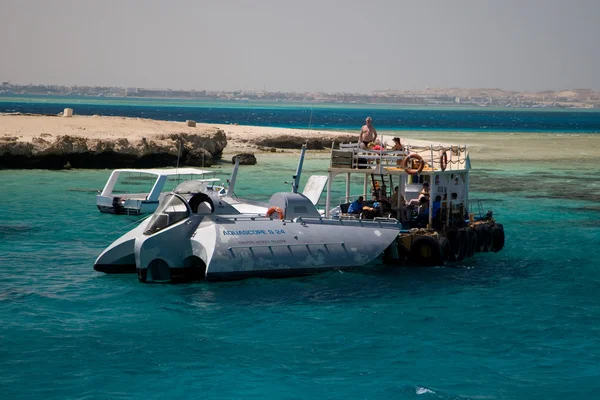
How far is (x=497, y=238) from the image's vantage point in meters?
29.1

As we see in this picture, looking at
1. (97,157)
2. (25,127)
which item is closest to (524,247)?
(97,157)

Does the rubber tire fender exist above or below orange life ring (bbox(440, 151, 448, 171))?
below

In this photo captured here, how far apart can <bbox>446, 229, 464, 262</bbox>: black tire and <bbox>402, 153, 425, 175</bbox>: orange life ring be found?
6.66 ft

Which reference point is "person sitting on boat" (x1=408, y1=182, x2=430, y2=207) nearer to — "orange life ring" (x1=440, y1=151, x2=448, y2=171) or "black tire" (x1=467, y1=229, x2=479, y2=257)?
"orange life ring" (x1=440, y1=151, x2=448, y2=171)

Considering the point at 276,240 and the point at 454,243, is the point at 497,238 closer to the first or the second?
the point at 454,243

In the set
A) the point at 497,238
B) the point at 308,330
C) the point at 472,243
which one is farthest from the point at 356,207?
the point at 308,330

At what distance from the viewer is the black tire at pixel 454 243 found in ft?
88.3

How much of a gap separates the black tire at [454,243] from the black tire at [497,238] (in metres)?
2.18

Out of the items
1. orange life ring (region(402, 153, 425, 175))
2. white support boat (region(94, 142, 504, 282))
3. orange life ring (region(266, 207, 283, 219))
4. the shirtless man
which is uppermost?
the shirtless man

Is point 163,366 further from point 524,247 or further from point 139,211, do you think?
point 139,211

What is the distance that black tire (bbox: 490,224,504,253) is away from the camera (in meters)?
29.0

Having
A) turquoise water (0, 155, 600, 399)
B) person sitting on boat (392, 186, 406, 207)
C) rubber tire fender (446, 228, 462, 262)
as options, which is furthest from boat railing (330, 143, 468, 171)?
turquoise water (0, 155, 600, 399)

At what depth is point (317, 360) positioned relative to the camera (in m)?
17.7

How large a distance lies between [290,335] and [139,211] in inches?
755
